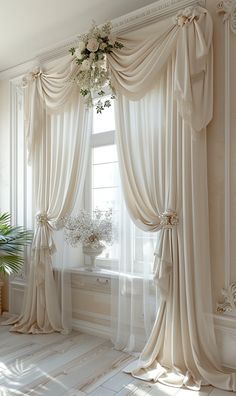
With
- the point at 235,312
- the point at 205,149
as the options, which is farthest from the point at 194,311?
the point at 205,149

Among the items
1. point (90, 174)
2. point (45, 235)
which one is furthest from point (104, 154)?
point (45, 235)

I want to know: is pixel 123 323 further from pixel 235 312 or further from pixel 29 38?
pixel 29 38

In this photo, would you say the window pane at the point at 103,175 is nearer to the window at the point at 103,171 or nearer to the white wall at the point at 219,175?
the window at the point at 103,171

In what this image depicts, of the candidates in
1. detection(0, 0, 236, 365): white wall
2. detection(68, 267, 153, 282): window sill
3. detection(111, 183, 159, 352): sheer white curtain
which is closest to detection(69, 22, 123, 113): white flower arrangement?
detection(0, 0, 236, 365): white wall

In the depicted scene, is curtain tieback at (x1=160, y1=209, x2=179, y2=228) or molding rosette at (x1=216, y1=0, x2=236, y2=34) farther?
curtain tieback at (x1=160, y1=209, x2=179, y2=228)

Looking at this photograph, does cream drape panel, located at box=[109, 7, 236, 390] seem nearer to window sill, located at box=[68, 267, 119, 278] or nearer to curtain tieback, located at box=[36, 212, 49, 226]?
window sill, located at box=[68, 267, 119, 278]

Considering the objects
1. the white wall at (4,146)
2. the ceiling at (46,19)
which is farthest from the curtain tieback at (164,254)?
the white wall at (4,146)

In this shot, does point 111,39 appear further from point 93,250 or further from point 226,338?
point 226,338

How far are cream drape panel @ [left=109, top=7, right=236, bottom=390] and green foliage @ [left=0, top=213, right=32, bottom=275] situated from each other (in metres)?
1.34

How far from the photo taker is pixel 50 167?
314 centimetres

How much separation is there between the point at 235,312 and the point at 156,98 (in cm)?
165

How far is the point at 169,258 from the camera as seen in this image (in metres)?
2.30

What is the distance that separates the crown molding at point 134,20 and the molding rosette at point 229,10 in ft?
0.54

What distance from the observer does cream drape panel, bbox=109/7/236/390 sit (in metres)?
2.18
